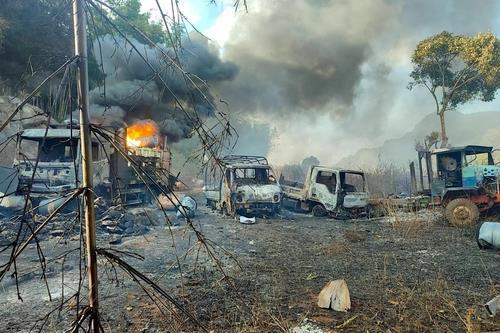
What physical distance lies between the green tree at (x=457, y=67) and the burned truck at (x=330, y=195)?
684 cm

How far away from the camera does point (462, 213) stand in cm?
988

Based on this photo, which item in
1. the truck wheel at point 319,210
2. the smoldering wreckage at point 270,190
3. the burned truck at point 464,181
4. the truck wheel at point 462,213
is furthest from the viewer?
the truck wheel at point 319,210

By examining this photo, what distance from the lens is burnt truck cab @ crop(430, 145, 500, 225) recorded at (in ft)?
32.5

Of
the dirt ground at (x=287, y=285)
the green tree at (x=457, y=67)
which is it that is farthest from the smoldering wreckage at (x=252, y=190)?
the green tree at (x=457, y=67)

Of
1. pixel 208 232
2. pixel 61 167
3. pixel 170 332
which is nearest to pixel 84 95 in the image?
pixel 170 332

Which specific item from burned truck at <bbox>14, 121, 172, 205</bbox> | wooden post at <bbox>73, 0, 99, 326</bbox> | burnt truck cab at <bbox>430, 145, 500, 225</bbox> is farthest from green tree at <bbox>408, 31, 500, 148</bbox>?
wooden post at <bbox>73, 0, 99, 326</bbox>

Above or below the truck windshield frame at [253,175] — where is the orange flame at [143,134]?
above

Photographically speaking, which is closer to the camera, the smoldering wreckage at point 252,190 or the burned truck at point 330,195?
the smoldering wreckage at point 252,190

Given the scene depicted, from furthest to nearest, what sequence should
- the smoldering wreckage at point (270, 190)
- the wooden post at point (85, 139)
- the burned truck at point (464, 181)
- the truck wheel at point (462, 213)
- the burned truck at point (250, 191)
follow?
the burned truck at point (250, 191) → the burned truck at point (464, 181) → the truck wheel at point (462, 213) → the smoldering wreckage at point (270, 190) → the wooden post at point (85, 139)

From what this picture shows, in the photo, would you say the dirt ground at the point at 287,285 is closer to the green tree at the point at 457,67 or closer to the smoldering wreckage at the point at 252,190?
the smoldering wreckage at the point at 252,190

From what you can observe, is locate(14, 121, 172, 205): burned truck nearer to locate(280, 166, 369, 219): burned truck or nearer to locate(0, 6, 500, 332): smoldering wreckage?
locate(0, 6, 500, 332): smoldering wreckage

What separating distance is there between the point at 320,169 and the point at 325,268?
760cm

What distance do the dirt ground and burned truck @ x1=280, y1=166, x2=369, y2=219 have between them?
3.57 metres

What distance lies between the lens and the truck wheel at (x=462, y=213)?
9711mm
